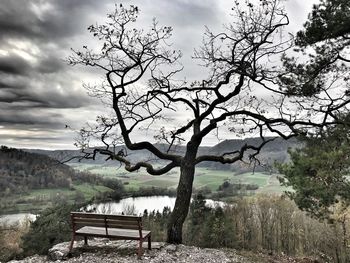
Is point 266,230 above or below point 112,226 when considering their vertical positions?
below

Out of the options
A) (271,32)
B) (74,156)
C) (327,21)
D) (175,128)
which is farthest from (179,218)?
(327,21)

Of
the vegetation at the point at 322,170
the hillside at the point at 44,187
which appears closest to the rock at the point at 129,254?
the vegetation at the point at 322,170

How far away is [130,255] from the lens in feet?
23.4

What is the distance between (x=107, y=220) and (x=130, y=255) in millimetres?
890

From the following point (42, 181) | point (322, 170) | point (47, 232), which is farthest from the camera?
point (42, 181)

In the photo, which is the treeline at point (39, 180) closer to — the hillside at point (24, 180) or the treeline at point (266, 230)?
the hillside at point (24, 180)

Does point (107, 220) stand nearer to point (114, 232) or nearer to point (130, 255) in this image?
point (114, 232)

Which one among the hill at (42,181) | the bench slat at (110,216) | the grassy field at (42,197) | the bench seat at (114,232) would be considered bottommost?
the grassy field at (42,197)

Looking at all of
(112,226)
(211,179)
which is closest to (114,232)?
(112,226)

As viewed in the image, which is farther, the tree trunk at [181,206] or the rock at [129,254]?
the tree trunk at [181,206]

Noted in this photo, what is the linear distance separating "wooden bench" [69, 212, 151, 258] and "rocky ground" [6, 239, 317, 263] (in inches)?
9.7

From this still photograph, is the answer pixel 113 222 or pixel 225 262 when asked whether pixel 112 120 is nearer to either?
pixel 113 222

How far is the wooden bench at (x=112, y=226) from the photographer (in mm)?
7074

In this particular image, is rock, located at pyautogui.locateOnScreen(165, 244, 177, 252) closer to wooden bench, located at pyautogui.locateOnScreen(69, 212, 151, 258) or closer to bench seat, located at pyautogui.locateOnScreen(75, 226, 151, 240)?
wooden bench, located at pyautogui.locateOnScreen(69, 212, 151, 258)
